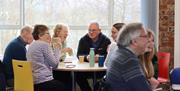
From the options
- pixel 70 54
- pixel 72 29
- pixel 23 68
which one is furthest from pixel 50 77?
pixel 72 29

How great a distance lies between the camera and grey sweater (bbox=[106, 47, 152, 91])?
7.30 feet

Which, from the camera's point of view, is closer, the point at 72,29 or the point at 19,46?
the point at 19,46

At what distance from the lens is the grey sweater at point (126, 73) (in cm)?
222

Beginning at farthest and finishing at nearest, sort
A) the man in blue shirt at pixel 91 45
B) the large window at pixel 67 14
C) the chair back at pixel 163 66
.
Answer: the large window at pixel 67 14
the man in blue shirt at pixel 91 45
the chair back at pixel 163 66

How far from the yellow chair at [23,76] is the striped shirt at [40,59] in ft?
0.70

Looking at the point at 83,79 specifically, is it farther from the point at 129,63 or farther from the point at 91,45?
the point at 129,63

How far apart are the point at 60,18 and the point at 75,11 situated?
10.9 inches

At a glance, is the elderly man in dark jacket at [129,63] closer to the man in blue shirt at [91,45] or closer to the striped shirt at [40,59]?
the striped shirt at [40,59]

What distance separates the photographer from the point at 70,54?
457 cm

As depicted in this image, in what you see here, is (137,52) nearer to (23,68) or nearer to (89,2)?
(23,68)

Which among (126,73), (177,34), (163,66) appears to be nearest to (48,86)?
(163,66)

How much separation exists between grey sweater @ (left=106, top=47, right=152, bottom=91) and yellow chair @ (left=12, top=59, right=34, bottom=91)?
1274 millimetres

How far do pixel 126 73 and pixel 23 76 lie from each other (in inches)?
59.5

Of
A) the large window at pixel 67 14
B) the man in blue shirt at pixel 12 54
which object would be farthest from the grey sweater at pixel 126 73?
the large window at pixel 67 14
